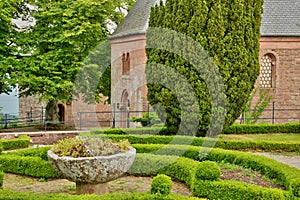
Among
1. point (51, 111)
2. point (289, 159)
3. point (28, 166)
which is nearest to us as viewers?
point (28, 166)

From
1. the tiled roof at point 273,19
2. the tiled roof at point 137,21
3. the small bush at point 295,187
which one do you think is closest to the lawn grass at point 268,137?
the tiled roof at point 273,19

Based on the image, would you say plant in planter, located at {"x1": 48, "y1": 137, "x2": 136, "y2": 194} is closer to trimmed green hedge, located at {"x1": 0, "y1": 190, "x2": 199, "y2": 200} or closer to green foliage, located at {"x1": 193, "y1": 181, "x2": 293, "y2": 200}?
trimmed green hedge, located at {"x1": 0, "y1": 190, "x2": 199, "y2": 200}

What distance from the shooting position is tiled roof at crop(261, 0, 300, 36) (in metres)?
23.1

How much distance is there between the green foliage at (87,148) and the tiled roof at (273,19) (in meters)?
14.1

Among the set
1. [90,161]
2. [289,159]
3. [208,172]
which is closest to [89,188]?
[90,161]

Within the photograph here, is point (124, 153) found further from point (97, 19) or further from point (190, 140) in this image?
point (97, 19)

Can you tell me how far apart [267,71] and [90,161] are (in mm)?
18151

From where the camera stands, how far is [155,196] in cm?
757

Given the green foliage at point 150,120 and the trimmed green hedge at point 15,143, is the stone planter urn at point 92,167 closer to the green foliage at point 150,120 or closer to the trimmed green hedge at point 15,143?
the trimmed green hedge at point 15,143

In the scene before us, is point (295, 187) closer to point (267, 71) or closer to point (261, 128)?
point (261, 128)

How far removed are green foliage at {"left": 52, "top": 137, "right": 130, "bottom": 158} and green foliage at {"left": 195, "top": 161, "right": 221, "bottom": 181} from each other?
1707 mm

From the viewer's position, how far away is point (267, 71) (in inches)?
947

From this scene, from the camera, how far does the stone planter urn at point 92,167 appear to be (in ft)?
26.7

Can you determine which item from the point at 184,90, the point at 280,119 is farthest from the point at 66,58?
the point at 280,119
